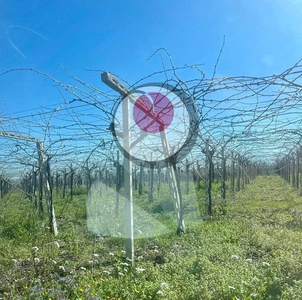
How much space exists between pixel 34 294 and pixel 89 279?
659 mm

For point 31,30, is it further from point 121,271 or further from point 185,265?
point 185,265

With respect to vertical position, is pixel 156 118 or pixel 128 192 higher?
pixel 156 118

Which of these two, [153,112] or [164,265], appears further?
[153,112]

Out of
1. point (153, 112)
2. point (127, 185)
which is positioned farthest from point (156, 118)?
point (127, 185)

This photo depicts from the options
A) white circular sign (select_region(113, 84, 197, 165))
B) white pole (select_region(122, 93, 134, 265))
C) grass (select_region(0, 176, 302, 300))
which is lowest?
grass (select_region(0, 176, 302, 300))

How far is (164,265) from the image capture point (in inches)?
135

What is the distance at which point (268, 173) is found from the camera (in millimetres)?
41719

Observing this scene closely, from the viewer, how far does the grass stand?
260 cm

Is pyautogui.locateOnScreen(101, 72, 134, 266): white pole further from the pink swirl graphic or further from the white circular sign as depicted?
the pink swirl graphic

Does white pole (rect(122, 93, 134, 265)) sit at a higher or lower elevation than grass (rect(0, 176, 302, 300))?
higher

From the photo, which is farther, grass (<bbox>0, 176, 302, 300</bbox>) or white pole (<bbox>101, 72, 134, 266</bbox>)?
white pole (<bbox>101, 72, 134, 266</bbox>)

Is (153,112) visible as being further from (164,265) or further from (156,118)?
(164,265)

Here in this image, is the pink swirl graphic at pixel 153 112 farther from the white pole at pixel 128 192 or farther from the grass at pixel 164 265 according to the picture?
the grass at pixel 164 265

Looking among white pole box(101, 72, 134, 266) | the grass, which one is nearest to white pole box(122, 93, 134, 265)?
white pole box(101, 72, 134, 266)
